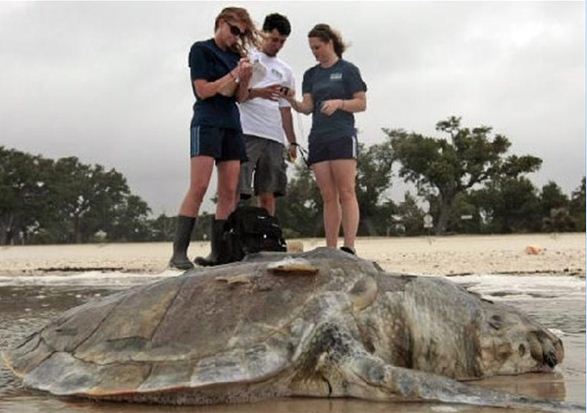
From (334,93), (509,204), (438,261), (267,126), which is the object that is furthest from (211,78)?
(509,204)

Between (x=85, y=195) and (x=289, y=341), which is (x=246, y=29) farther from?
(x=85, y=195)

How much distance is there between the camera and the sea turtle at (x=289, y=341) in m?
2.28

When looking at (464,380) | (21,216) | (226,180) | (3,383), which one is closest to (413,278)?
(464,380)

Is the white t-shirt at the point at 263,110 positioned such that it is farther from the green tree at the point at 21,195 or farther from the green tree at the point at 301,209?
the green tree at the point at 21,195

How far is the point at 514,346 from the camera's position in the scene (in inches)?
106

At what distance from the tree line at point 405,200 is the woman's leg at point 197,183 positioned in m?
28.7

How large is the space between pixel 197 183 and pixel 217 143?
11.5 inches

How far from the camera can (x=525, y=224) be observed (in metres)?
37.6

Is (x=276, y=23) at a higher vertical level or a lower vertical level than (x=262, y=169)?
higher

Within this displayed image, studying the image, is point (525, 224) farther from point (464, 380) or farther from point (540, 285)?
point (464, 380)

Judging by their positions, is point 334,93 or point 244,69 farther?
point 334,93

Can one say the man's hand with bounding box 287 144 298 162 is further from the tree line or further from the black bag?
the tree line

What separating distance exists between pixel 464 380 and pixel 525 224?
36968 mm

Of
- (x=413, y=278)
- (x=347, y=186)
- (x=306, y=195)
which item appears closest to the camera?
(x=413, y=278)
